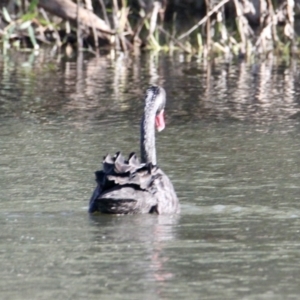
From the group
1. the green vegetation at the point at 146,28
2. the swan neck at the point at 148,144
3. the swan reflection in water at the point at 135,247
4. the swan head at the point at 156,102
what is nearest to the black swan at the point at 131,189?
the swan reflection in water at the point at 135,247

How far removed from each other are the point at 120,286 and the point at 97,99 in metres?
9.53

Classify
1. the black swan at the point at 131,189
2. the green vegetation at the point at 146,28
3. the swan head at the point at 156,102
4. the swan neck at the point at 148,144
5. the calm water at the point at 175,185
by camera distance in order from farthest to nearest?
1. the green vegetation at the point at 146,28
2. the swan head at the point at 156,102
3. the swan neck at the point at 148,144
4. the black swan at the point at 131,189
5. the calm water at the point at 175,185

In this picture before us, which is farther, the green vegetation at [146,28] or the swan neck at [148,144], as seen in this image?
the green vegetation at [146,28]

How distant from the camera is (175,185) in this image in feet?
32.7

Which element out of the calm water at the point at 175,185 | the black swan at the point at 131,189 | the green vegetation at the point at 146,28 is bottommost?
the calm water at the point at 175,185

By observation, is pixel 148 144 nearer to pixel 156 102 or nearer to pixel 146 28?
pixel 156 102

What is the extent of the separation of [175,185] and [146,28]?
612 inches

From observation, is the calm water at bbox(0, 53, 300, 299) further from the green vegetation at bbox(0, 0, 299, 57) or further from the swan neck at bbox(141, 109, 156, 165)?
the green vegetation at bbox(0, 0, 299, 57)

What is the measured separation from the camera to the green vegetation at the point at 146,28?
22.0 metres

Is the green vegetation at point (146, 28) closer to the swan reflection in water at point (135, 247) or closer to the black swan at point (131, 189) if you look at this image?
the black swan at point (131, 189)

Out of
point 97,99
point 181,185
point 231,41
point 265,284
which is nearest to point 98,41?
point 231,41

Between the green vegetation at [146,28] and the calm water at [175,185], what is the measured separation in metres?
3.65

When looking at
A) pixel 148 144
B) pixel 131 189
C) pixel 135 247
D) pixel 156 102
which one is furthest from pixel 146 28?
pixel 135 247

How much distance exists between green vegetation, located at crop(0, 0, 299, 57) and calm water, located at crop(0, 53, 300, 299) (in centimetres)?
365
